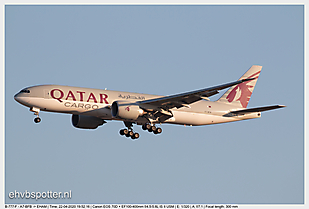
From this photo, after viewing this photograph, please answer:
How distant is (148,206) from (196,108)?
1590 cm

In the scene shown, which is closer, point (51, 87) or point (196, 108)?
point (51, 87)

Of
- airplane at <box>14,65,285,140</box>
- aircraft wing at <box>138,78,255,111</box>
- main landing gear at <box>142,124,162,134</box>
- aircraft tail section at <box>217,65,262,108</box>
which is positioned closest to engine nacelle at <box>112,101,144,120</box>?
airplane at <box>14,65,285,140</box>

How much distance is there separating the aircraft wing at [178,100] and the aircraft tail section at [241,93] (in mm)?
7618

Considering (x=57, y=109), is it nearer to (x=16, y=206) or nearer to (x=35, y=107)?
(x=35, y=107)

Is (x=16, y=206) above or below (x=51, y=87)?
below

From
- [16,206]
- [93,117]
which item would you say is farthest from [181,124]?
[16,206]

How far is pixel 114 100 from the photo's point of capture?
48.7 meters

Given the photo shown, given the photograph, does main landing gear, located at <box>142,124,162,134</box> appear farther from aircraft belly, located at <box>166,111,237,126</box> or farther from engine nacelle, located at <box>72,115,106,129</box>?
engine nacelle, located at <box>72,115,106,129</box>

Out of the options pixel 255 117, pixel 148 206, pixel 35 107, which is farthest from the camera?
pixel 255 117

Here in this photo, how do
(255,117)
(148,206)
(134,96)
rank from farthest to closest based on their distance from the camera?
(255,117) < (134,96) < (148,206)

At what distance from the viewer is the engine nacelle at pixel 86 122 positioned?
171 ft

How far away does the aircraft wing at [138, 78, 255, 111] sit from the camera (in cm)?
4488

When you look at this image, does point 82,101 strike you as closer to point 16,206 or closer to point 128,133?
point 128,133

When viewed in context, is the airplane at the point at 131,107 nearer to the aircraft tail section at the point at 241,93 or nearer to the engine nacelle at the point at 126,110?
the engine nacelle at the point at 126,110
